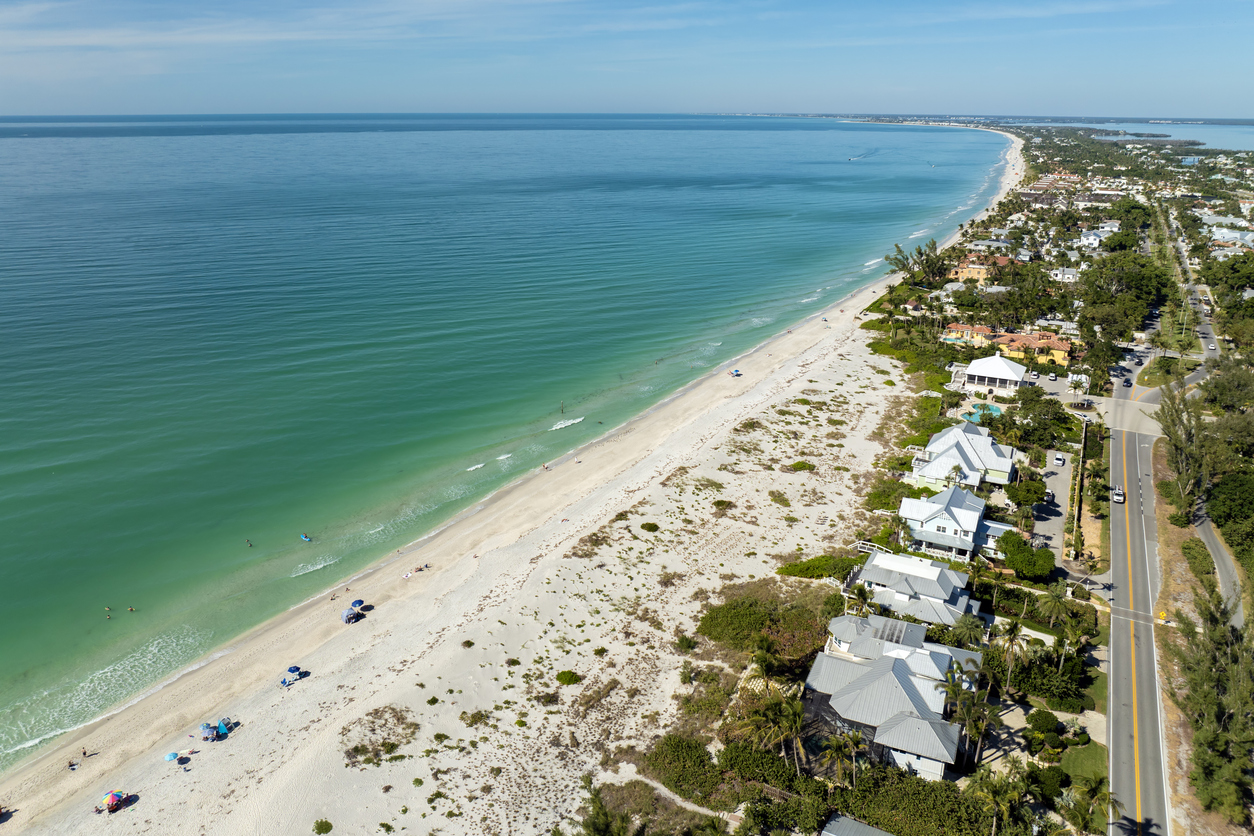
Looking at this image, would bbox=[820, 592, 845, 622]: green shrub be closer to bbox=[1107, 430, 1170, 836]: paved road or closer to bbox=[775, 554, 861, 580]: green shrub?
bbox=[775, 554, 861, 580]: green shrub

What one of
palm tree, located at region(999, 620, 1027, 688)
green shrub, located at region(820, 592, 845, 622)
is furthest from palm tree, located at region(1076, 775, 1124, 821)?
green shrub, located at region(820, 592, 845, 622)

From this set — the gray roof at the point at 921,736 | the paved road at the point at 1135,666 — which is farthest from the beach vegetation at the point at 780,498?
the gray roof at the point at 921,736

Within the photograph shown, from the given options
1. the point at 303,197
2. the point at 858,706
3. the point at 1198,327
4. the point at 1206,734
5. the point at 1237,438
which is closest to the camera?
the point at 1206,734

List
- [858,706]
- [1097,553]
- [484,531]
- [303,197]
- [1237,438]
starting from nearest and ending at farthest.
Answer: [858,706] < [1097,553] < [484,531] < [1237,438] < [303,197]

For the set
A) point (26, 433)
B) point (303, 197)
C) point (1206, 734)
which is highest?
point (303, 197)

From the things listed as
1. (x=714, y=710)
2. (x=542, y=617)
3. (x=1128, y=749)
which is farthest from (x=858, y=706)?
(x=542, y=617)

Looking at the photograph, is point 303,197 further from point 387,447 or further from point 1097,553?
point 1097,553
